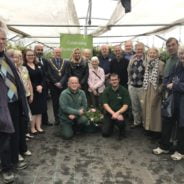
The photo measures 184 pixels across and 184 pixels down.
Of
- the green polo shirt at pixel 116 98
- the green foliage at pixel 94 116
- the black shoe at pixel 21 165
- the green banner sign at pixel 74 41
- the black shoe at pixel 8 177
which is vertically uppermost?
the green banner sign at pixel 74 41

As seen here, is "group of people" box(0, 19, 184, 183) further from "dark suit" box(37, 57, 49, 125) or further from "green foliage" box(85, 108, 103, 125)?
"green foliage" box(85, 108, 103, 125)

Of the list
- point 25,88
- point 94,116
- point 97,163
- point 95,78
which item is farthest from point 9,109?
point 95,78


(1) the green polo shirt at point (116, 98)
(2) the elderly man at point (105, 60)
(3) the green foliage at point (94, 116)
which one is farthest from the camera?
(2) the elderly man at point (105, 60)

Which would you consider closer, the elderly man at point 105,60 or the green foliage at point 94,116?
the green foliage at point 94,116

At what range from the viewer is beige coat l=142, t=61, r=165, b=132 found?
14.7 feet

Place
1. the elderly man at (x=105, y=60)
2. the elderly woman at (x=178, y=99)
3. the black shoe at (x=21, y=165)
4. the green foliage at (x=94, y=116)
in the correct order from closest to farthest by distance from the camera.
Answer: the black shoe at (x=21, y=165)
the elderly woman at (x=178, y=99)
the green foliage at (x=94, y=116)
the elderly man at (x=105, y=60)

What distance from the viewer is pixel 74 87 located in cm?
480

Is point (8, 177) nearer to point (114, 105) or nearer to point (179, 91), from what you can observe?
point (179, 91)

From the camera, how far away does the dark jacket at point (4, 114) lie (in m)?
2.98

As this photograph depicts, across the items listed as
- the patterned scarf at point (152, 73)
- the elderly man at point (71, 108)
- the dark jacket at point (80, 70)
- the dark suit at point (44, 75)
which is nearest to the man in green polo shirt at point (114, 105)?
the elderly man at point (71, 108)

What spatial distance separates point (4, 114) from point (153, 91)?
236 cm

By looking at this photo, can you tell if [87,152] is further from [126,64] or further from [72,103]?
[126,64]

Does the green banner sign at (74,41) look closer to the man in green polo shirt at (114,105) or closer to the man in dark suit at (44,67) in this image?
the man in dark suit at (44,67)

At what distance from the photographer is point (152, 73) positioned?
176 inches
